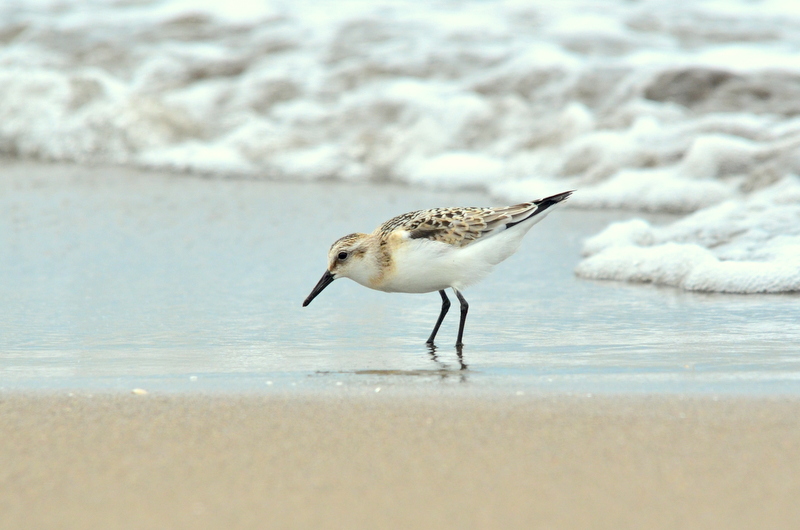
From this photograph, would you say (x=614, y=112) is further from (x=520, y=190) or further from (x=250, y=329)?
(x=250, y=329)

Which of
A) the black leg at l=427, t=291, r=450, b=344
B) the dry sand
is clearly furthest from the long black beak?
the dry sand

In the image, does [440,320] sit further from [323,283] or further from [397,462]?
[397,462]

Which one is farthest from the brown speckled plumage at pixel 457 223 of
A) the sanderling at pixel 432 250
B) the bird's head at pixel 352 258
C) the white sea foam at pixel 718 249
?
the white sea foam at pixel 718 249

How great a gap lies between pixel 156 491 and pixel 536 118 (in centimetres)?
870

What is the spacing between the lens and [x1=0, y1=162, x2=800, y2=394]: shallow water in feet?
13.8

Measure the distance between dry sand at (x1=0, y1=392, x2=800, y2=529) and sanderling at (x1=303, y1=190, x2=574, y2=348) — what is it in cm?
130

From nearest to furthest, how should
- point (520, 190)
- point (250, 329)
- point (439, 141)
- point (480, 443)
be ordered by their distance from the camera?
point (480, 443) → point (250, 329) → point (520, 190) → point (439, 141)

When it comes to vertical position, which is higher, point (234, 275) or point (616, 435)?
point (616, 435)

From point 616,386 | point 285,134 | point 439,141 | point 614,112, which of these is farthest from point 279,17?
point 616,386

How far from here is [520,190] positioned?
930 centimetres

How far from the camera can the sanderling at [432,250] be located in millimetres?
5062

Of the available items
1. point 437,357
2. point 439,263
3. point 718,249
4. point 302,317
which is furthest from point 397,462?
point 718,249

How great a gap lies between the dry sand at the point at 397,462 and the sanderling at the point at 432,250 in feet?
4.26

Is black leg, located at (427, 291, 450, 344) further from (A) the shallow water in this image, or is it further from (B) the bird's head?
(B) the bird's head
